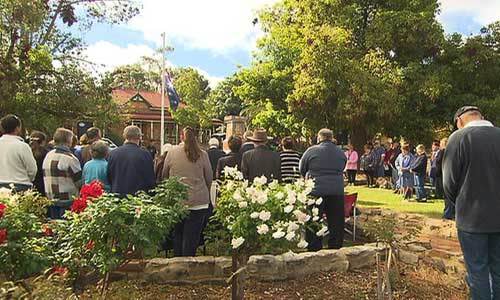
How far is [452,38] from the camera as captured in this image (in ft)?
62.6

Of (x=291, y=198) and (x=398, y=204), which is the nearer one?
(x=291, y=198)

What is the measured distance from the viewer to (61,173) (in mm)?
5438

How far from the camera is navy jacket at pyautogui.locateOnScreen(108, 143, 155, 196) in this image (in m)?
5.10

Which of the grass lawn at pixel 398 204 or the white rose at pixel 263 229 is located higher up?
the white rose at pixel 263 229

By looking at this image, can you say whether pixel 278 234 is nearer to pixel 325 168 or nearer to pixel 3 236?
pixel 3 236

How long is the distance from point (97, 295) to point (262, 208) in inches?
58.5

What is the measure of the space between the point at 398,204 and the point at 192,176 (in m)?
7.11

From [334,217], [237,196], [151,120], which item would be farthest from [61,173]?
[151,120]

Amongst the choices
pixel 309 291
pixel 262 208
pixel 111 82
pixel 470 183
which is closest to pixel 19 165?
pixel 262 208

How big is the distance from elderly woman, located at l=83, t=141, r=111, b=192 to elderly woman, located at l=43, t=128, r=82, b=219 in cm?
18

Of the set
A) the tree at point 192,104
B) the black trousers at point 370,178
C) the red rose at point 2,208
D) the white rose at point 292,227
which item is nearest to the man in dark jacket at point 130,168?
the red rose at point 2,208

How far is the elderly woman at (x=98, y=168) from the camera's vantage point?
5352 millimetres

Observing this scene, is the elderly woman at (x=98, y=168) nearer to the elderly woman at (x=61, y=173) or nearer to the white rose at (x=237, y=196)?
the elderly woman at (x=61, y=173)

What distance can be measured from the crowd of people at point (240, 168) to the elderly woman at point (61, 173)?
11mm
